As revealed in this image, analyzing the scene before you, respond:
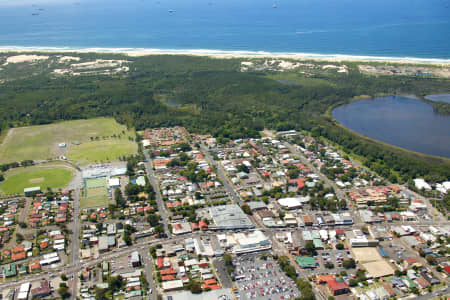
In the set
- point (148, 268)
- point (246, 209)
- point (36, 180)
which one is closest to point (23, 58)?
point (36, 180)

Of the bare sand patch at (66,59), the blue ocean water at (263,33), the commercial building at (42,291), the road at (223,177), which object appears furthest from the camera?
the blue ocean water at (263,33)

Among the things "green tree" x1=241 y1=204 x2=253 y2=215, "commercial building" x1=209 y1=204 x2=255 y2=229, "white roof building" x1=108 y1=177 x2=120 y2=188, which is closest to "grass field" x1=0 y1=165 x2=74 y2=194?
"white roof building" x1=108 y1=177 x2=120 y2=188

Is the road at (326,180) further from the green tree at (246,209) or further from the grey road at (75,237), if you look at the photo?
the grey road at (75,237)

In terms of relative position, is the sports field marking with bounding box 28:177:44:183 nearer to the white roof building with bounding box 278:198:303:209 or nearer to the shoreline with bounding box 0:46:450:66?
the white roof building with bounding box 278:198:303:209

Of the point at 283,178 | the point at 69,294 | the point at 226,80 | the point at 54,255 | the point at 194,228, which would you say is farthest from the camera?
the point at 226,80

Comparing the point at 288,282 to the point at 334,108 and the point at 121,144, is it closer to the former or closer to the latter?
the point at 121,144

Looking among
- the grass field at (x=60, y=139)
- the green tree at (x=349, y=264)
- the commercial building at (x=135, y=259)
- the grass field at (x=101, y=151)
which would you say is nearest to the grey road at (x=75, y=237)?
the commercial building at (x=135, y=259)

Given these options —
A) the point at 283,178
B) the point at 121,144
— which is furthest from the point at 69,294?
the point at 121,144
